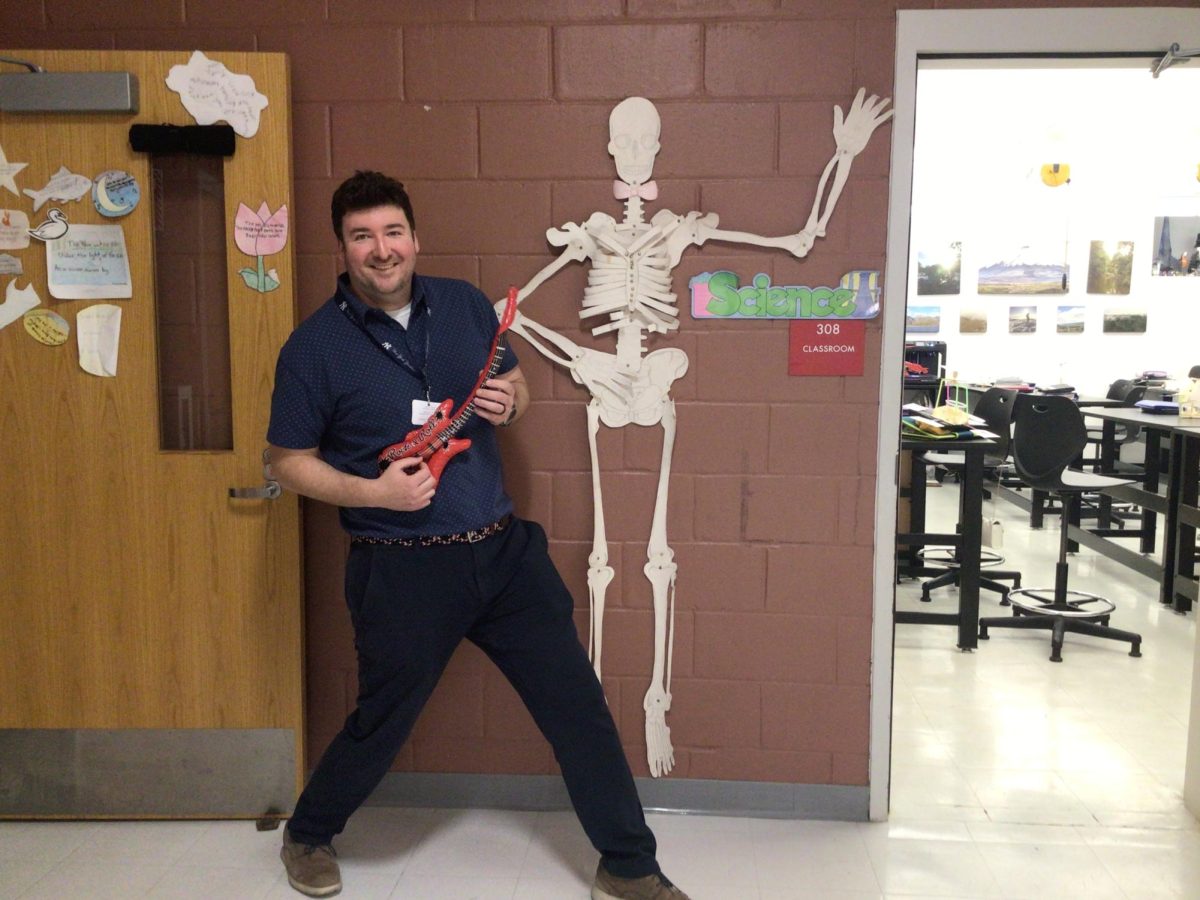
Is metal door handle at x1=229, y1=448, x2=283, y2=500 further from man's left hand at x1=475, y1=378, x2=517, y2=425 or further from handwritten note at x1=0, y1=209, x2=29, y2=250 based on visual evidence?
handwritten note at x1=0, y1=209, x2=29, y2=250

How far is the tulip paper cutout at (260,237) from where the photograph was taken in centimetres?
225

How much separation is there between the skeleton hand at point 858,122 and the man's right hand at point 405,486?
1292mm

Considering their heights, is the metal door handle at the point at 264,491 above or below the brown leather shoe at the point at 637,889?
above

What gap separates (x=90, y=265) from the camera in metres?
2.28

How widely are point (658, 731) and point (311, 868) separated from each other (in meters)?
0.91

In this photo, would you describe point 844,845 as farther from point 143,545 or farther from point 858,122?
point 143,545

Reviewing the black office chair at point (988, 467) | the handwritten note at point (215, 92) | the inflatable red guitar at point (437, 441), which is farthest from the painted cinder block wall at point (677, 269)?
the black office chair at point (988, 467)

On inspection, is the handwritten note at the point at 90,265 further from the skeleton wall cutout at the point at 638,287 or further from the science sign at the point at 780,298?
the science sign at the point at 780,298

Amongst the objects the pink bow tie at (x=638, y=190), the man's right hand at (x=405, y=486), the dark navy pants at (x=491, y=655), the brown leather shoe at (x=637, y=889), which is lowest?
the brown leather shoe at (x=637, y=889)

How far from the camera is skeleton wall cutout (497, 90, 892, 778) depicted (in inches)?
89.7

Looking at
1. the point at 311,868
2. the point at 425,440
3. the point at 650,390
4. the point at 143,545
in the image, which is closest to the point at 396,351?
the point at 425,440

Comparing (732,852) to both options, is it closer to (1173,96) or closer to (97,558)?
(97,558)

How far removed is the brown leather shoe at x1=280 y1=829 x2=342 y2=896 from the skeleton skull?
1773mm

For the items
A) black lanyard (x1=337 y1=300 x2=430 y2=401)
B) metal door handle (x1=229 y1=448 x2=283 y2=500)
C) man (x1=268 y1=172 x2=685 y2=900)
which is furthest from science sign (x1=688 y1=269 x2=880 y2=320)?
metal door handle (x1=229 y1=448 x2=283 y2=500)
